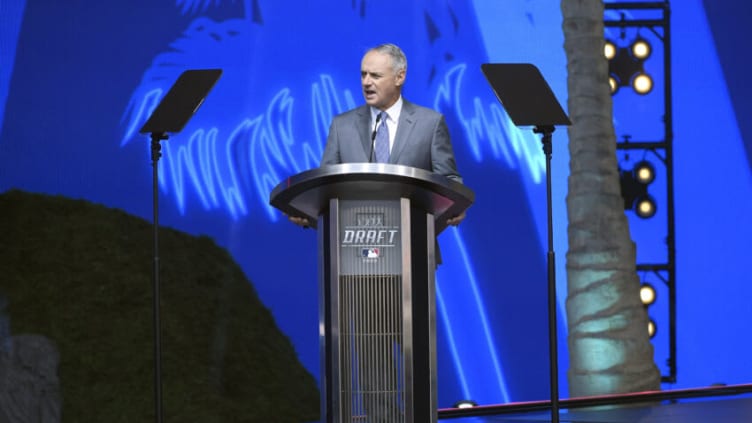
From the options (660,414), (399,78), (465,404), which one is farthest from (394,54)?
(465,404)

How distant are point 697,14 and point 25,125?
146 inches

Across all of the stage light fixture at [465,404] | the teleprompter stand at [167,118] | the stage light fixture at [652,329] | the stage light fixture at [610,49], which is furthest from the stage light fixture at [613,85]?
the teleprompter stand at [167,118]

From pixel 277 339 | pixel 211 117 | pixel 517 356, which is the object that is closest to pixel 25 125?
pixel 211 117

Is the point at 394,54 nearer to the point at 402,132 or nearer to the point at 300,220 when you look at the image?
the point at 402,132

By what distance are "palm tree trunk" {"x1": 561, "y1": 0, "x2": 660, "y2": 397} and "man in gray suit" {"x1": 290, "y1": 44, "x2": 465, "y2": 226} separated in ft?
9.03

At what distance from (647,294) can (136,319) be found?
9.20 feet

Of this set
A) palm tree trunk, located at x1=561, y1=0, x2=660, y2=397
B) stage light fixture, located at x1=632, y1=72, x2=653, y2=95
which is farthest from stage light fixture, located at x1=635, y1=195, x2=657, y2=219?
stage light fixture, located at x1=632, y1=72, x2=653, y2=95

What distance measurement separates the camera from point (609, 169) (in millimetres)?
5773

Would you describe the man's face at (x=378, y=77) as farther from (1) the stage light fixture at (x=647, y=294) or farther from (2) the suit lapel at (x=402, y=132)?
(1) the stage light fixture at (x=647, y=294)

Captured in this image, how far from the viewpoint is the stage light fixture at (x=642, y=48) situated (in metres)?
5.75

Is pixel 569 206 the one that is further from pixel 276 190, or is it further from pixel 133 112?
pixel 276 190

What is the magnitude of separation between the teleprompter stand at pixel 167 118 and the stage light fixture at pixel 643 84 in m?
2.92

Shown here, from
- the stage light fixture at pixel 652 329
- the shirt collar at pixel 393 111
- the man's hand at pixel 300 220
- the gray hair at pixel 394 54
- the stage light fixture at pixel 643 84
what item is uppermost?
the stage light fixture at pixel 643 84

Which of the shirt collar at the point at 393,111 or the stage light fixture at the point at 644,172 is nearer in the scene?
the shirt collar at the point at 393,111
